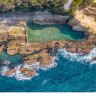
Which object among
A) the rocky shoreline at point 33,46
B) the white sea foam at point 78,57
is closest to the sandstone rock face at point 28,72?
the rocky shoreline at point 33,46

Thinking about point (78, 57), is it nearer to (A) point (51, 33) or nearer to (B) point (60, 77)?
(B) point (60, 77)

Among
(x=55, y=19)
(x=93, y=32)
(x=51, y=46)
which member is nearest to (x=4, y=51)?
(x=51, y=46)

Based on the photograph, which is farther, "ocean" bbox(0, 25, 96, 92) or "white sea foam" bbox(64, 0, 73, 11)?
"white sea foam" bbox(64, 0, 73, 11)

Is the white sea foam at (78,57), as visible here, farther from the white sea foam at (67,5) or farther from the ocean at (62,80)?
the white sea foam at (67,5)

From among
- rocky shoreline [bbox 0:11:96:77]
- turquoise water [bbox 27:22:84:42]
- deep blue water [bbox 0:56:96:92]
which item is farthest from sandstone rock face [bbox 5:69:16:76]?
turquoise water [bbox 27:22:84:42]

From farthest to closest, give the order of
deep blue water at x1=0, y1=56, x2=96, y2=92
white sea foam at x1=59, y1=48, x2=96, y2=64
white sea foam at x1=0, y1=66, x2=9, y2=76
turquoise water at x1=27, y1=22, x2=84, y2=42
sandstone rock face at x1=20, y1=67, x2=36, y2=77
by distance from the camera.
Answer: turquoise water at x1=27, y1=22, x2=84, y2=42, white sea foam at x1=59, y1=48, x2=96, y2=64, white sea foam at x1=0, y1=66, x2=9, y2=76, sandstone rock face at x1=20, y1=67, x2=36, y2=77, deep blue water at x1=0, y1=56, x2=96, y2=92

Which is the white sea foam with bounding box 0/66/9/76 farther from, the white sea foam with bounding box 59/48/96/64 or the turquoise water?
the white sea foam with bounding box 59/48/96/64

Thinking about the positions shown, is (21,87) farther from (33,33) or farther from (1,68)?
(33,33)

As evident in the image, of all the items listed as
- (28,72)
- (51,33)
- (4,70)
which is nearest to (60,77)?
(28,72)
